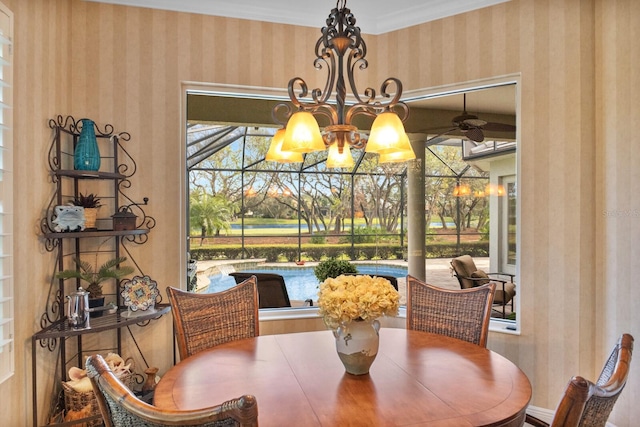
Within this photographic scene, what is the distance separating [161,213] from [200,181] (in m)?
0.43

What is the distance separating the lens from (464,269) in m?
3.22

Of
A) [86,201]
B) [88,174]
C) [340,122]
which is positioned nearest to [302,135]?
[340,122]

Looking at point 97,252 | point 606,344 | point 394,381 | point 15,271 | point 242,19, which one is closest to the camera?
point 394,381

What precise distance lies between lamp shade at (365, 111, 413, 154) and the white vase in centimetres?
70

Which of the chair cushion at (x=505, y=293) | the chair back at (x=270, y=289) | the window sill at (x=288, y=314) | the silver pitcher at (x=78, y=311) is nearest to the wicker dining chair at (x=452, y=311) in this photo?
the chair cushion at (x=505, y=293)

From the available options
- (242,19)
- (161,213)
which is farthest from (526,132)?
(161,213)

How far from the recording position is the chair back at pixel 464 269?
3168 mm

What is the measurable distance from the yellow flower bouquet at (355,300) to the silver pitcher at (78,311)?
1.60m

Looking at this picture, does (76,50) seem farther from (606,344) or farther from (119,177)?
(606,344)

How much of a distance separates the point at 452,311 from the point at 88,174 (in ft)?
7.77

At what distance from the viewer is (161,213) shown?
9.40 ft

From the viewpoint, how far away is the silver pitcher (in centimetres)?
231

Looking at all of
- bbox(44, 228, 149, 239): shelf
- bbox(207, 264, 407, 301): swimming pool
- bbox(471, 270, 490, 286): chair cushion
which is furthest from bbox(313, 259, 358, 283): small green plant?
bbox(44, 228, 149, 239): shelf

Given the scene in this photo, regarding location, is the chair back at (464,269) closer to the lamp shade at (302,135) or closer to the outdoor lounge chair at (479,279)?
the outdoor lounge chair at (479,279)
